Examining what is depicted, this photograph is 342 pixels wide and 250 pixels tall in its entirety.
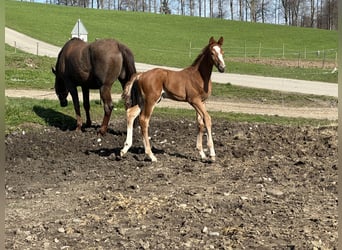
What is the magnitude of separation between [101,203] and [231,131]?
5.08 meters

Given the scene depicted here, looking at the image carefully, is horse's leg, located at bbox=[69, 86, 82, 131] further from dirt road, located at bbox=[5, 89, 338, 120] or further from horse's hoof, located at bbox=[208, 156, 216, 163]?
dirt road, located at bbox=[5, 89, 338, 120]

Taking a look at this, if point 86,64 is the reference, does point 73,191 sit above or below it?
below

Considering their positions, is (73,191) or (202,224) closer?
(202,224)

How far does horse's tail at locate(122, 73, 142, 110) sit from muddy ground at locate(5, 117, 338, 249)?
0.99m

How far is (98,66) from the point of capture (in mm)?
9945

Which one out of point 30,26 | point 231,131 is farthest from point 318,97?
point 30,26

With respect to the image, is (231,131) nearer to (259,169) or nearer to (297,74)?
(259,169)

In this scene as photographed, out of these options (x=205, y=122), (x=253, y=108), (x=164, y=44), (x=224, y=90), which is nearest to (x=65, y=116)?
(x=205, y=122)

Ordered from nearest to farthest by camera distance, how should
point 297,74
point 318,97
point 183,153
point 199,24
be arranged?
1. point 183,153
2. point 318,97
3. point 297,74
4. point 199,24

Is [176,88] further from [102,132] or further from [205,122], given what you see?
[102,132]

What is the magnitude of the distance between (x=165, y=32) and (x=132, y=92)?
54.6 m

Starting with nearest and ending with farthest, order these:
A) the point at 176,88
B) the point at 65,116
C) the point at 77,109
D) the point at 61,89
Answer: the point at 176,88, the point at 77,109, the point at 61,89, the point at 65,116

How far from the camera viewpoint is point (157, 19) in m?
73.7

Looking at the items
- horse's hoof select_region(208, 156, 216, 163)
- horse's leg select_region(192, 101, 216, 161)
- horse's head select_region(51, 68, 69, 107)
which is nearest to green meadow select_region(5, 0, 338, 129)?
horse's head select_region(51, 68, 69, 107)
